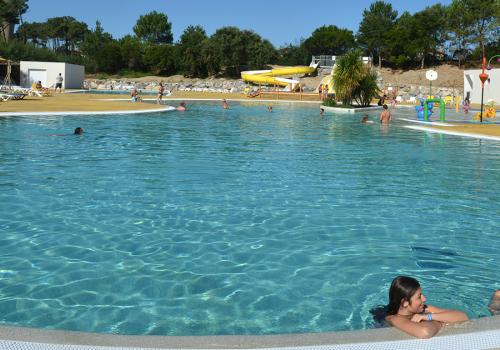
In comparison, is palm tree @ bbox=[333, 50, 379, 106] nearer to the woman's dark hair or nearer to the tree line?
the woman's dark hair

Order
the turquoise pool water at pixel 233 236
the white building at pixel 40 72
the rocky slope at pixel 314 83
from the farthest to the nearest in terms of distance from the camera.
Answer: the rocky slope at pixel 314 83 → the white building at pixel 40 72 → the turquoise pool water at pixel 233 236

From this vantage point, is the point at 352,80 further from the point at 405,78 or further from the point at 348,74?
the point at 405,78

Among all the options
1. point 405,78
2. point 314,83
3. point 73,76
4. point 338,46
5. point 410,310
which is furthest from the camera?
point 338,46

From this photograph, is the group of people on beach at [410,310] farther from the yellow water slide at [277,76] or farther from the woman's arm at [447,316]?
the yellow water slide at [277,76]

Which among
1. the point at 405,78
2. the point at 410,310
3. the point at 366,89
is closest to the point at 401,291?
the point at 410,310

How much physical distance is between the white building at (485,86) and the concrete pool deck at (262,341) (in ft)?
139

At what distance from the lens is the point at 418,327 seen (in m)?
3.80

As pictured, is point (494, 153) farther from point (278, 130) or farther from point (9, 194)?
point (9, 194)

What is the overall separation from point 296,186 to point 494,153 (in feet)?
25.2

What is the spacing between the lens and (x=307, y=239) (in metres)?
7.23

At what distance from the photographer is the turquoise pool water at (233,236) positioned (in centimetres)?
507

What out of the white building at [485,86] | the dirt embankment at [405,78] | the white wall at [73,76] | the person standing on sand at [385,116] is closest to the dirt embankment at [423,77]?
the dirt embankment at [405,78]

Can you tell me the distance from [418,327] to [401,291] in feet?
1.89

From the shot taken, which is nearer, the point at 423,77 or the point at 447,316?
the point at 447,316
